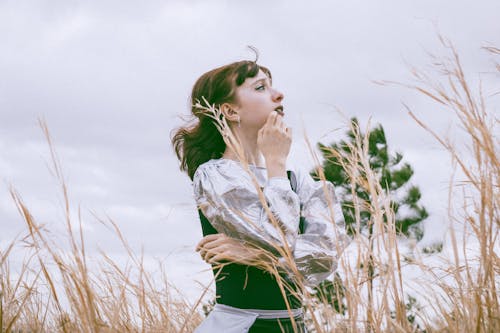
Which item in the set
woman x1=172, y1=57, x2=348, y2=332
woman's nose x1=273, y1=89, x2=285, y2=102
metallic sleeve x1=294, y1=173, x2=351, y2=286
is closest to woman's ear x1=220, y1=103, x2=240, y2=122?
woman x1=172, y1=57, x2=348, y2=332

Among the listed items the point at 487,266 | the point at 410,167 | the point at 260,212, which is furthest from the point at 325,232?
the point at 410,167

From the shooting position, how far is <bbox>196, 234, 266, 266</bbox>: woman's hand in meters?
1.99

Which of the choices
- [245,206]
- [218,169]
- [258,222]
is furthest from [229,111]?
[258,222]

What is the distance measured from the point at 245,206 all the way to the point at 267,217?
14 centimetres

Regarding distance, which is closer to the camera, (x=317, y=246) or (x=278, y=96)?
(x=317, y=246)

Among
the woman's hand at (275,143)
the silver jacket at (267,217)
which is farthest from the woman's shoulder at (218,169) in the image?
the woman's hand at (275,143)

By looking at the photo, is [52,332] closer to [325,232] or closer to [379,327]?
[325,232]

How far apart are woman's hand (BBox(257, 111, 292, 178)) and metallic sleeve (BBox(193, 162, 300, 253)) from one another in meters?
0.06

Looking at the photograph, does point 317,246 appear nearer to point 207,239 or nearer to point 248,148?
point 207,239

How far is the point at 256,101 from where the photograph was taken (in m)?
2.53

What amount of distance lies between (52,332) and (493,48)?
6.83 feet

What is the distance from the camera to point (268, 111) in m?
2.48

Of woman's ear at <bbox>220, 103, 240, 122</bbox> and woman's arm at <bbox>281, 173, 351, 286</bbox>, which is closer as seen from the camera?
woman's arm at <bbox>281, 173, 351, 286</bbox>

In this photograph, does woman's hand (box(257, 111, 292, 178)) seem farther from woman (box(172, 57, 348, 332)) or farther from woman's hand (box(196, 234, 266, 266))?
woman's hand (box(196, 234, 266, 266))
